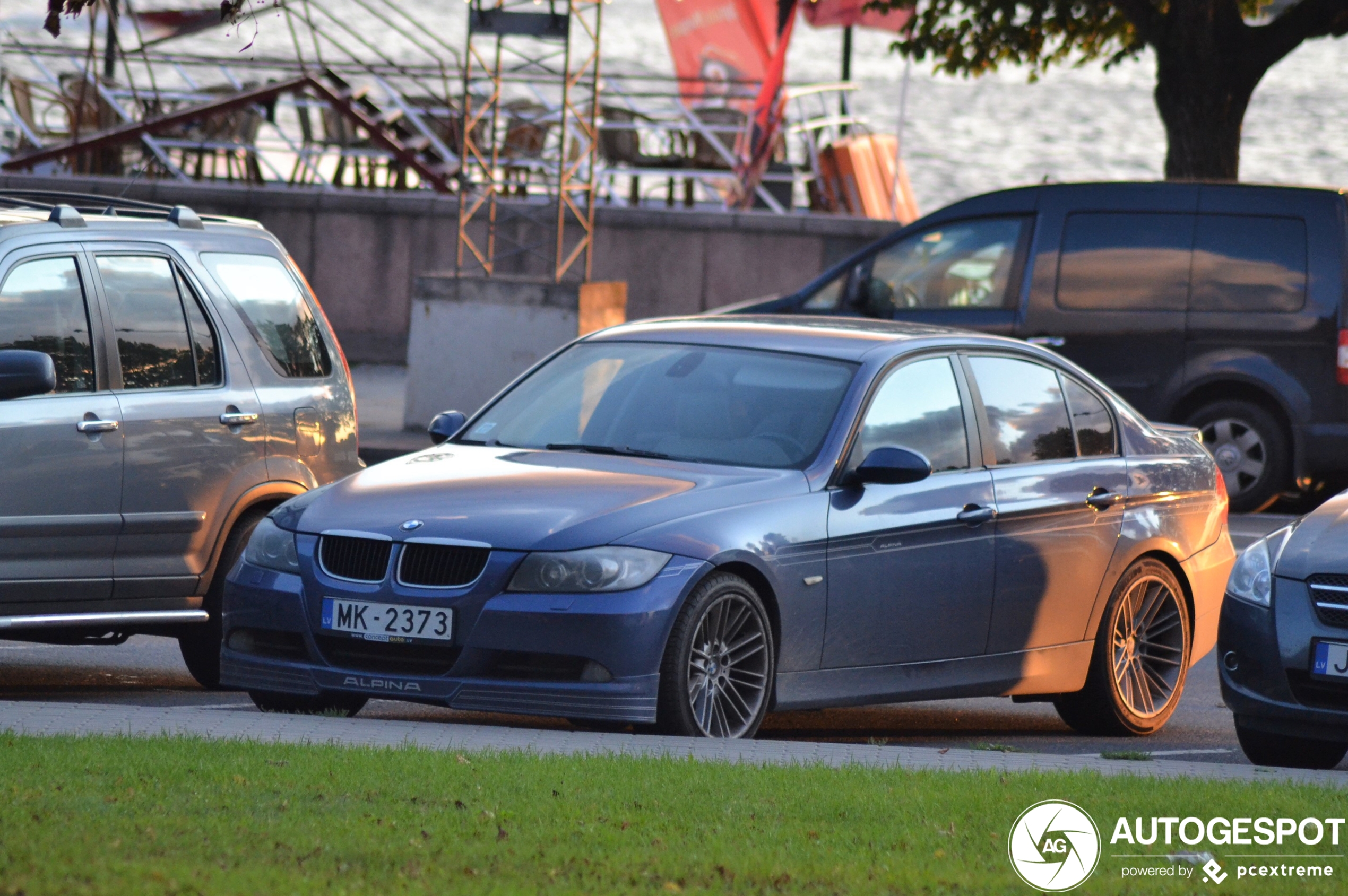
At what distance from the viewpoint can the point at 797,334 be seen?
8242 millimetres

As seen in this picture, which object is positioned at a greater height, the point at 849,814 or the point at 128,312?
the point at 128,312

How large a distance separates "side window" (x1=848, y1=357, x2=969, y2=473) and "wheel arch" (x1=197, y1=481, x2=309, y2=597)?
2.27 m

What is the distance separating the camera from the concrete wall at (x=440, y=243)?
22.0m

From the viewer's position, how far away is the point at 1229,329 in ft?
48.3

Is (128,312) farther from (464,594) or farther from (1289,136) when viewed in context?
(1289,136)

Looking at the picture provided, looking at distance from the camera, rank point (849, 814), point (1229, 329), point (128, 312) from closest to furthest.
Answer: point (849, 814) < point (128, 312) < point (1229, 329)

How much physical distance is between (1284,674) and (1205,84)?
42.9ft

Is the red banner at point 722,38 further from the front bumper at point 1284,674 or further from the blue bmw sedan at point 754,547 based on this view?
the front bumper at point 1284,674

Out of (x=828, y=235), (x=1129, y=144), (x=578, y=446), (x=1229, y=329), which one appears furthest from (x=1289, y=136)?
(x=578, y=446)

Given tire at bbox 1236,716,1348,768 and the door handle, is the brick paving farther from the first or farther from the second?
Answer: the door handle

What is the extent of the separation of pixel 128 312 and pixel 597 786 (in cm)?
343

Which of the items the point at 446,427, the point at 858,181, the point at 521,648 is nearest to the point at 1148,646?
the point at 446,427

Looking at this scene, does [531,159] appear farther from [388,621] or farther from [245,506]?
[388,621]

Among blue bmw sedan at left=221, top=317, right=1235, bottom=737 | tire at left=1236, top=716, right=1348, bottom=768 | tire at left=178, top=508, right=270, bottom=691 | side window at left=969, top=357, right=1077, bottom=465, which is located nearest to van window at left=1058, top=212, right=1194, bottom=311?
blue bmw sedan at left=221, top=317, right=1235, bottom=737
